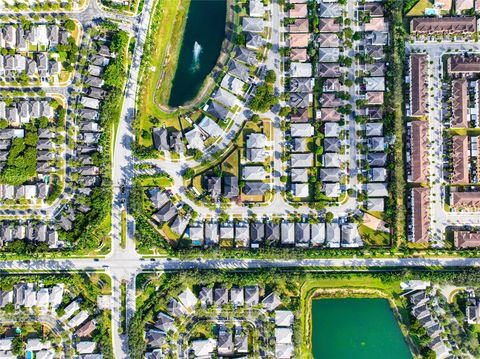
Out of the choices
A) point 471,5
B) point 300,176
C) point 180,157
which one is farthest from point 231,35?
point 471,5

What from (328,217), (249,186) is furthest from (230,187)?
(328,217)

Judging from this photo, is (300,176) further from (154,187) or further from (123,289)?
(123,289)

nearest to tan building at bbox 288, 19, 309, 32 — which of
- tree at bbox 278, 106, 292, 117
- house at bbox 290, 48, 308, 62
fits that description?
house at bbox 290, 48, 308, 62

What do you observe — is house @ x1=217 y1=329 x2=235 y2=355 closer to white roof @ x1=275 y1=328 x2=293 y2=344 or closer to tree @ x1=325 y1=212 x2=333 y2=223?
white roof @ x1=275 y1=328 x2=293 y2=344

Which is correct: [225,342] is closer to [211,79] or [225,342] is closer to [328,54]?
[211,79]

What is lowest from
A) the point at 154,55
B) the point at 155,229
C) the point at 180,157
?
the point at 155,229
